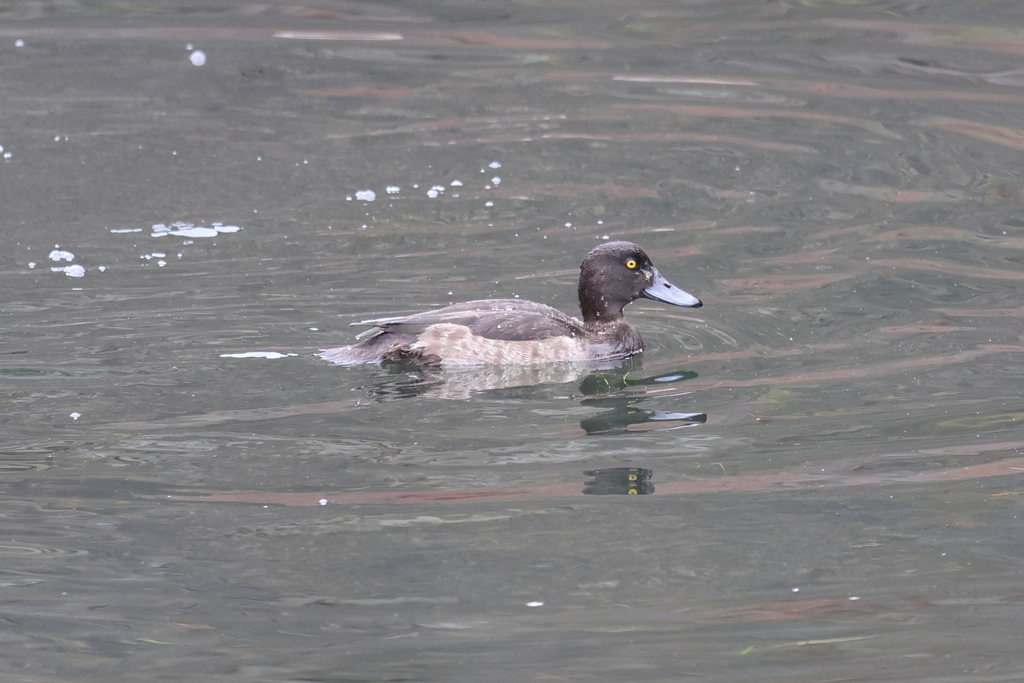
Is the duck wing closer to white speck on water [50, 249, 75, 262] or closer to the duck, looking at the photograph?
the duck

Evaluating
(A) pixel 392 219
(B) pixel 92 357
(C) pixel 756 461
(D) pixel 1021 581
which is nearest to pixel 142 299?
(B) pixel 92 357

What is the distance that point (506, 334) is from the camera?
8.12m

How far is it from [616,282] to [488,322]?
1.03 meters

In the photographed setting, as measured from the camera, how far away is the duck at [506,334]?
8.11 m

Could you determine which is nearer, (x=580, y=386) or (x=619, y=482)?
(x=619, y=482)

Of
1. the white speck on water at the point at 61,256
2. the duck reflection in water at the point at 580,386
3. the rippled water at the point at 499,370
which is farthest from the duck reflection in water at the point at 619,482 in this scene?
the white speck on water at the point at 61,256

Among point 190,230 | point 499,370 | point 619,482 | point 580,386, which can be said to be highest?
point 190,230

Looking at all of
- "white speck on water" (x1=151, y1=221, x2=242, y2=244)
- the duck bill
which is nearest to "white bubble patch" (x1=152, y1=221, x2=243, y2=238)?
"white speck on water" (x1=151, y1=221, x2=242, y2=244)

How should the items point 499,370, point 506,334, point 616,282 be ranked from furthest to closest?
point 616,282 < point 499,370 < point 506,334

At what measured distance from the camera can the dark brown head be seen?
8.71 meters

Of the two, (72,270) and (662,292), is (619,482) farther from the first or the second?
(72,270)

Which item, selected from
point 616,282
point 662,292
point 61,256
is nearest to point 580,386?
point 616,282

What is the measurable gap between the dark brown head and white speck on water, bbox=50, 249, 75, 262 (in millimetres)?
3916

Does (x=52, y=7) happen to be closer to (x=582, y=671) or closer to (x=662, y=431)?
(x=662, y=431)
